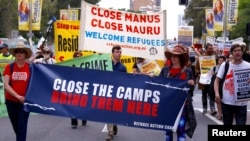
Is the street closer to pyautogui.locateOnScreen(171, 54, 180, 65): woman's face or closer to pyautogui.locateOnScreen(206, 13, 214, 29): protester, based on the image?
pyautogui.locateOnScreen(171, 54, 180, 65): woman's face

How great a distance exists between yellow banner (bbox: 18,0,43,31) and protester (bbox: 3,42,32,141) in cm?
3057

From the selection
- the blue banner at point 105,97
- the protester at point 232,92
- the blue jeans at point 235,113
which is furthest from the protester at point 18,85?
the blue jeans at point 235,113

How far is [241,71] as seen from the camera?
758cm

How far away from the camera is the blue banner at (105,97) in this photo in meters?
7.57

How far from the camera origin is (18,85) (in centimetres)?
774

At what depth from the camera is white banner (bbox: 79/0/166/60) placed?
11609mm

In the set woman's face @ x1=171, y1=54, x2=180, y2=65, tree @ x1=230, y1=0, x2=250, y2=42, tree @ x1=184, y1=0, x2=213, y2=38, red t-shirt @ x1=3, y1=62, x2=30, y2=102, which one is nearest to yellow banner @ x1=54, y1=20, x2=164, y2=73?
red t-shirt @ x1=3, y1=62, x2=30, y2=102

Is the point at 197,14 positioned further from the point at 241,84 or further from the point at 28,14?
the point at 241,84

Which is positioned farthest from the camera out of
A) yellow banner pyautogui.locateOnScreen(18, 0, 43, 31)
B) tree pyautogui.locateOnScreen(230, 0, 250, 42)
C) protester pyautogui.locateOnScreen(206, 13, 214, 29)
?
tree pyautogui.locateOnScreen(230, 0, 250, 42)

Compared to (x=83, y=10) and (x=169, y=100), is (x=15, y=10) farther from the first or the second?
(x=169, y=100)

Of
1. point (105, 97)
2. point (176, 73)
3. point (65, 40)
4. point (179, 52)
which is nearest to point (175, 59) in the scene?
point (179, 52)

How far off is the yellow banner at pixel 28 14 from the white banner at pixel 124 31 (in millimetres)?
26855

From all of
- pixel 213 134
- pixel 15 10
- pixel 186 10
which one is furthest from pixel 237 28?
pixel 213 134

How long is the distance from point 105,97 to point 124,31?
4.26 meters
